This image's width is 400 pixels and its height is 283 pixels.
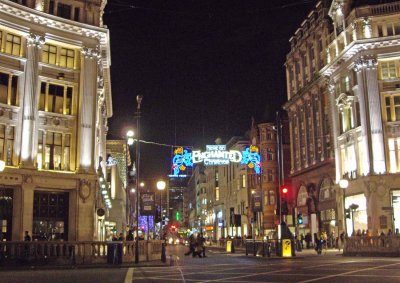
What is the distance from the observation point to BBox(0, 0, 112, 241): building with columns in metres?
34.3

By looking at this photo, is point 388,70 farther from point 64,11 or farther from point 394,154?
point 64,11

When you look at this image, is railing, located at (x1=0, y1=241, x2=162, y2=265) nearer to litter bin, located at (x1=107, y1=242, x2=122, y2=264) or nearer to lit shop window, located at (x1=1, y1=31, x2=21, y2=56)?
litter bin, located at (x1=107, y1=242, x2=122, y2=264)

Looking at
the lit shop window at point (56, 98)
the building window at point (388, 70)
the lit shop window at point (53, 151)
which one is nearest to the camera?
the lit shop window at point (53, 151)

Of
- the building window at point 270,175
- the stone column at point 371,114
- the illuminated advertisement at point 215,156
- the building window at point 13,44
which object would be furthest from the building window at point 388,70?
the building window at point 270,175

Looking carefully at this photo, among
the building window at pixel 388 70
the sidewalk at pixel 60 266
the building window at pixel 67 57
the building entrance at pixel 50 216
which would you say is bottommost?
the sidewalk at pixel 60 266

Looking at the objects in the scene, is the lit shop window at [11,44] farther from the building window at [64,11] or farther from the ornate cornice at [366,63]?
the ornate cornice at [366,63]

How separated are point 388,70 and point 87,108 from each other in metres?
27.7

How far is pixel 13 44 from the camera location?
3600 centimetres

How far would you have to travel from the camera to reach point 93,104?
3828cm

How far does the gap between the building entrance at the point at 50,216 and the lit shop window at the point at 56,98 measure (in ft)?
20.0

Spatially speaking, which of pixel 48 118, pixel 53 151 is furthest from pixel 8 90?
pixel 53 151

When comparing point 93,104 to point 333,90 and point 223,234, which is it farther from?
point 223,234

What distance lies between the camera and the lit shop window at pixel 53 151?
36.1 meters

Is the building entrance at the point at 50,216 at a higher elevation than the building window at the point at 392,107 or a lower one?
lower
